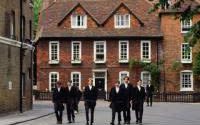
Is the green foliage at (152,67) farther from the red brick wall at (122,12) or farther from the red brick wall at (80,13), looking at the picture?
the red brick wall at (80,13)

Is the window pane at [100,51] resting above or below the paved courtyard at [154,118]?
above

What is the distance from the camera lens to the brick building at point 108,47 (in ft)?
219

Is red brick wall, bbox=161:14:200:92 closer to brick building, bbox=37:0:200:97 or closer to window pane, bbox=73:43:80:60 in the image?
brick building, bbox=37:0:200:97

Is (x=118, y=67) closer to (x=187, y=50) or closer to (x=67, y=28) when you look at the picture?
(x=67, y=28)

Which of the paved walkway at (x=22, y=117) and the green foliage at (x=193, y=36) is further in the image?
the paved walkway at (x=22, y=117)

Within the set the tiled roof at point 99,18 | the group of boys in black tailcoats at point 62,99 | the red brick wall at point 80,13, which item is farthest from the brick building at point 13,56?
the red brick wall at point 80,13

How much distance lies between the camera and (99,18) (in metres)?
70.0

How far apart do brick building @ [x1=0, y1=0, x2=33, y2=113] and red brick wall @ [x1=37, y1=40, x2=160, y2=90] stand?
2381 cm

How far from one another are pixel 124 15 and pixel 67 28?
6.43 metres

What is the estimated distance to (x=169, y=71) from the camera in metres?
66.6

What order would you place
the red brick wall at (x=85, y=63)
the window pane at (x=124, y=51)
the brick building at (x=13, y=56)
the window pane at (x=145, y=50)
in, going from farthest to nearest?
the window pane at (x=124, y=51) → the window pane at (x=145, y=50) → the red brick wall at (x=85, y=63) → the brick building at (x=13, y=56)

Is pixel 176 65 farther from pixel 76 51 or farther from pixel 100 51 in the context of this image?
pixel 76 51

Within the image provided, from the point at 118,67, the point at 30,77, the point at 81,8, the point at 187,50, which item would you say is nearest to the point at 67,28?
the point at 81,8

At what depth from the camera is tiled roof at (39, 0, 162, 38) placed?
68312 mm
